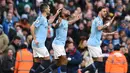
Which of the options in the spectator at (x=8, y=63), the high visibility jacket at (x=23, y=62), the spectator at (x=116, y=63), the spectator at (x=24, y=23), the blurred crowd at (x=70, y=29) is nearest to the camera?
the high visibility jacket at (x=23, y=62)

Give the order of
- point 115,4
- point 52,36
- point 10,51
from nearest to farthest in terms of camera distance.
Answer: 1. point 10,51
2. point 52,36
3. point 115,4

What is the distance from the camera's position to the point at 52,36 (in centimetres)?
2167

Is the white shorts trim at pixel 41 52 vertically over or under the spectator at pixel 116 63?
over

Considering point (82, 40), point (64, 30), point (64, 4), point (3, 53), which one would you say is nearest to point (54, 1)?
point (64, 4)

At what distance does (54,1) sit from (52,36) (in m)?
3.39

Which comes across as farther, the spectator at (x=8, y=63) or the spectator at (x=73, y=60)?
the spectator at (x=73, y=60)

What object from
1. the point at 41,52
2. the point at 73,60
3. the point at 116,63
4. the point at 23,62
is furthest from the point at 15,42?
the point at 116,63

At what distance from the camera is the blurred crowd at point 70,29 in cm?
1964

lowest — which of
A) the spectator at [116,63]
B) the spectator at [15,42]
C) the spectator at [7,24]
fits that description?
the spectator at [116,63]

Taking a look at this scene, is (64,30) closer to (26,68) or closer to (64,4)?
(26,68)

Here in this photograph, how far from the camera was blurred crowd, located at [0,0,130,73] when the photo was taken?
19641mm

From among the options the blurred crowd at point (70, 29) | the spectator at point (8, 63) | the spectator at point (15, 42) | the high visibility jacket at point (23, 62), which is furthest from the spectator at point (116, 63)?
the spectator at point (15, 42)

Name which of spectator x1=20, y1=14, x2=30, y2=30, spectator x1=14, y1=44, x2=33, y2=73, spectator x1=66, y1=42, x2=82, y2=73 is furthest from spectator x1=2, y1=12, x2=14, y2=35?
spectator x1=14, y1=44, x2=33, y2=73

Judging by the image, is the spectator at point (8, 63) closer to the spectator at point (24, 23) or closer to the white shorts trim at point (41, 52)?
the white shorts trim at point (41, 52)
